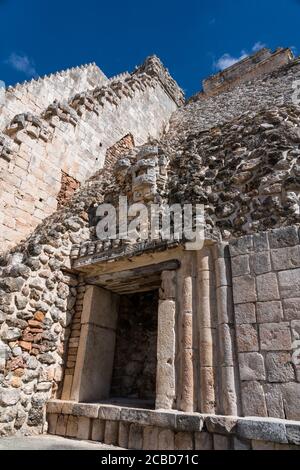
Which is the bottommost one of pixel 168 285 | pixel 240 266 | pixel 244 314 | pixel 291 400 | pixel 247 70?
pixel 291 400

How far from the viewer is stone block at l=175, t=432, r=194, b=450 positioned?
9.95 feet

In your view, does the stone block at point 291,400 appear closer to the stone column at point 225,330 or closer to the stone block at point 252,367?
the stone block at point 252,367

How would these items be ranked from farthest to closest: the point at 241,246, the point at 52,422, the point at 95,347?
the point at 95,347
the point at 52,422
the point at 241,246

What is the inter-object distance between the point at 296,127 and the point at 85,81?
47.4 ft

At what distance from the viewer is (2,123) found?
9047mm

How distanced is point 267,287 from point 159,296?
4.64 ft

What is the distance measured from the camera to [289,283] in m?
3.31

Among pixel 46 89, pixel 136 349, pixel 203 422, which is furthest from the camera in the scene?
pixel 46 89

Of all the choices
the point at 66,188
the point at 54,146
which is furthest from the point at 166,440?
the point at 54,146

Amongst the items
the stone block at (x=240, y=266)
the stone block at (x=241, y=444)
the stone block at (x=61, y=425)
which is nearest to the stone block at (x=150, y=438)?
the stone block at (x=241, y=444)

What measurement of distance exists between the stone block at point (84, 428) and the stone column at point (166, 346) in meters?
0.94

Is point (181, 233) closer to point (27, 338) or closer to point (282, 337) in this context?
point (282, 337)

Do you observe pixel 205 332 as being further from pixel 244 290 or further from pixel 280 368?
pixel 280 368
